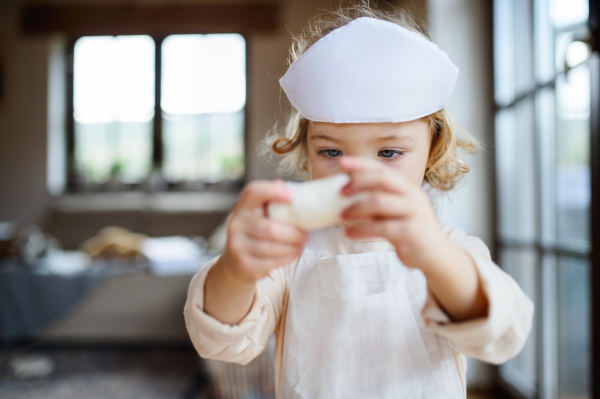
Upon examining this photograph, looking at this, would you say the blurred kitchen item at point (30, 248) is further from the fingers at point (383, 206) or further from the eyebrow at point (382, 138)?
Answer: the fingers at point (383, 206)

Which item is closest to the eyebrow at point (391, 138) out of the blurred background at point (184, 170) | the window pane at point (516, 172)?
the blurred background at point (184, 170)

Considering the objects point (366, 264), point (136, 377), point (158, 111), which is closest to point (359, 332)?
point (366, 264)

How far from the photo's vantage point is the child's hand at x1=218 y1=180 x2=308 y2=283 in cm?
36

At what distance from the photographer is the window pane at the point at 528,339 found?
1615 mm

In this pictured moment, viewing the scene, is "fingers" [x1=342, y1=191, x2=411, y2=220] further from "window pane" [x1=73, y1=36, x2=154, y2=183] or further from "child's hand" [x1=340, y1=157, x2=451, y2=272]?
"window pane" [x1=73, y1=36, x2=154, y2=183]

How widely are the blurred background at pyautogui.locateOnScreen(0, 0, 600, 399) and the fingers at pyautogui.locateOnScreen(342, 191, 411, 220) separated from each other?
378 millimetres

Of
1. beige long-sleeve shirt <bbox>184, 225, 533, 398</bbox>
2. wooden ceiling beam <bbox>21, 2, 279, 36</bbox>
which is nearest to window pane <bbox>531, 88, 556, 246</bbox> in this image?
beige long-sleeve shirt <bbox>184, 225, 533, 398</bbox>

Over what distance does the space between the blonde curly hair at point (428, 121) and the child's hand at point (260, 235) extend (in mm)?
265

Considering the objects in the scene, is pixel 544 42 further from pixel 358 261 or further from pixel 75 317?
pixel 75 317

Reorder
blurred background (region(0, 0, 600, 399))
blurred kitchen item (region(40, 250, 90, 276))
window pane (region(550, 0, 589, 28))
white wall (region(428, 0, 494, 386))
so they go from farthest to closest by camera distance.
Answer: blurred kitchen item (region(40, 250, 90, 276)), white wall (region(428, 0, 494, 386)), blurred background (region(0, 0, 600, 399)), window pane (region(550, 0, 589, 28))

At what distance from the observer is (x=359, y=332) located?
542 mm

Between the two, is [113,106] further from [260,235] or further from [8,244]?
[260,235]

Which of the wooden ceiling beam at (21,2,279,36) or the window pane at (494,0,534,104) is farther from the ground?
the wooden ceiling beam at (21,2,279,36)

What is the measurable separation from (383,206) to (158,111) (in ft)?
12.5
